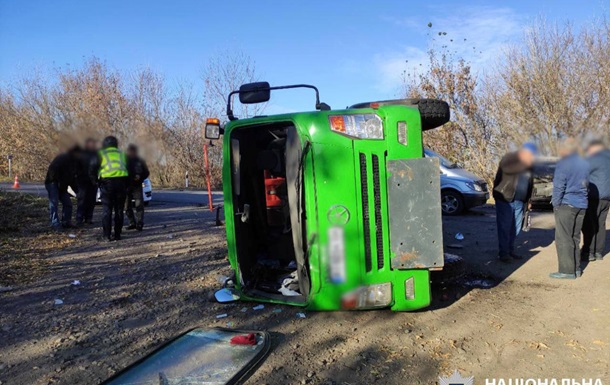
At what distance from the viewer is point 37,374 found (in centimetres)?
276

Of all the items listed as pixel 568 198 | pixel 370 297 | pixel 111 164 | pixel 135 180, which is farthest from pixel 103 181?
pixel 568 198

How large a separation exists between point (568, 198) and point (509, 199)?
85 cm

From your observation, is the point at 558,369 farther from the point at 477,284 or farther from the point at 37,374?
the point at 37,374

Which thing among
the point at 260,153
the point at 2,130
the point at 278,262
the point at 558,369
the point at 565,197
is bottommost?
the point at 558,369

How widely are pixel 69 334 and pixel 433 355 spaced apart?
2.91 m

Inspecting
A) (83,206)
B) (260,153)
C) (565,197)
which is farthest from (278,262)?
(83,206)

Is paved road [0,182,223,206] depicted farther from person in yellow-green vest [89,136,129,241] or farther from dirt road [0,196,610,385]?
dirt road [0,196,610,385]

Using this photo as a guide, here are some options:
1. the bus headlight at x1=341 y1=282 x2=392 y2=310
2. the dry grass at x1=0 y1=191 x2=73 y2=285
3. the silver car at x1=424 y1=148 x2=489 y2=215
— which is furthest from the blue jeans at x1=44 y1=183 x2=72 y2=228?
the silver car at x1=424 y1=148 x2=489 y2=215

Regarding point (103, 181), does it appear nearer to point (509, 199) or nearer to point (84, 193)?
point (84, 193)

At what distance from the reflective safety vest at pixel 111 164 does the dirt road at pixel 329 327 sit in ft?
6.48

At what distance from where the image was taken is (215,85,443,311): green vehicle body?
3404mm

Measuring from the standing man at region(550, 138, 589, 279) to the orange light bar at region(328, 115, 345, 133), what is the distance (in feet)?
9.72

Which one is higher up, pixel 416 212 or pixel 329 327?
pixel 416 212

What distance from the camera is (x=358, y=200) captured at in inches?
135
